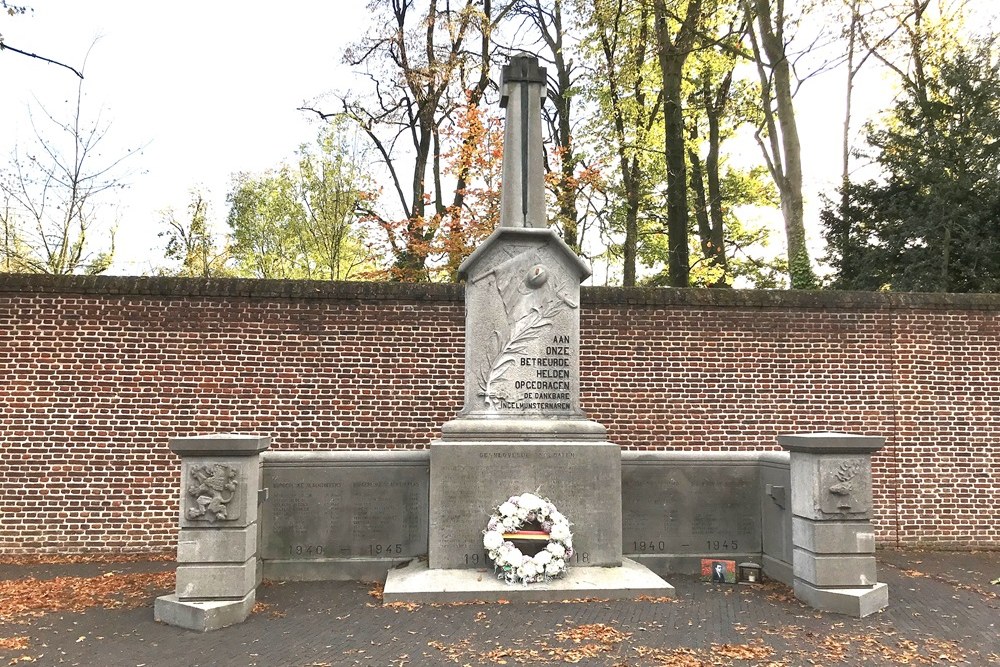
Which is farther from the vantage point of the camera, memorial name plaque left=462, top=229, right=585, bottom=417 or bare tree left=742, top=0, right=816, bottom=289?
bare tree left=742, top=0, right=816, bottom=289

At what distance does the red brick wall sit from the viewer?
29.9 ft

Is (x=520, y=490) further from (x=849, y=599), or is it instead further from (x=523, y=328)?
(x=849, y=599)

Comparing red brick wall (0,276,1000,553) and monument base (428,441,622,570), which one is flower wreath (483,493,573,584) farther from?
red brick wall (0,276,1000,553)

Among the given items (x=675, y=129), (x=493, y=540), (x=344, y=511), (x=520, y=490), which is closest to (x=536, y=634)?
(x=493, y=540)

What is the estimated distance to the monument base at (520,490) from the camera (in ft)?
22.7

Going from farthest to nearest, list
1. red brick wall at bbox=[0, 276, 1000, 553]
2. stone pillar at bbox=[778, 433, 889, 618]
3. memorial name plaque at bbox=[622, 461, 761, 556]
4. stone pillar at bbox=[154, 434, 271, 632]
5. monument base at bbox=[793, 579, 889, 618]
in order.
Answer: red brick wall at bbox=[0, 276, 1000, 553]
memorial name plaque at bbox=[622, 461, 761, 556]
stone pillar at bbox=[778, 433, 889, 618]
monument base at bbox=[793, 579, 889, 618]
stone pillar at bbox=[154, 434, 271, 632]

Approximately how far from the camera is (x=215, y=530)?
19.5ft

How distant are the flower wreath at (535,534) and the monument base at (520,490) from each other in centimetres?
15

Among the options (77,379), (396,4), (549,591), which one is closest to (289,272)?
(396,4)

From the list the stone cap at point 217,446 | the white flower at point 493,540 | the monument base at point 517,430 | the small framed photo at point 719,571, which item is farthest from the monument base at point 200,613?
the small framed photo at point 719,571

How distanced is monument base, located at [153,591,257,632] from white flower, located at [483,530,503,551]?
6.93 ft

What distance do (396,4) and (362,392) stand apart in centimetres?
1770

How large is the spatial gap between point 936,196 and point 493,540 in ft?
36.4

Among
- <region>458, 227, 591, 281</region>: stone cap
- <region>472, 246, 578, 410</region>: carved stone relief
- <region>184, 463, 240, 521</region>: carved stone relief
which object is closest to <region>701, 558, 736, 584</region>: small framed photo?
<region>472, 246, 578, 410</region>: carved stone relief
